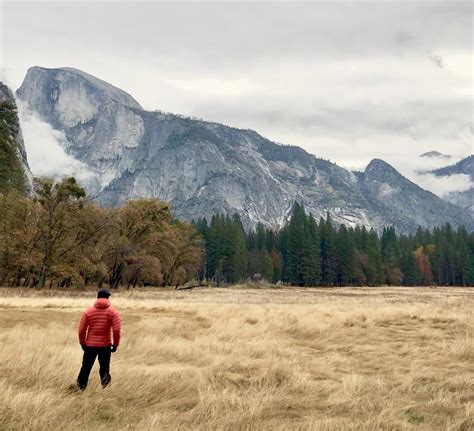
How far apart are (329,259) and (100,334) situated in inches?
4155

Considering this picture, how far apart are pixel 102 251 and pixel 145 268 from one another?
7.09 m

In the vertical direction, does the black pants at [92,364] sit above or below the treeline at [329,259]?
below

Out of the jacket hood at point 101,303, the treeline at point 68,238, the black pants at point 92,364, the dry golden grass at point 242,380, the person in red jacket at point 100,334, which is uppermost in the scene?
the treeline at point 68,238

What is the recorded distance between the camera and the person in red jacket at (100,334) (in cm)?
1033

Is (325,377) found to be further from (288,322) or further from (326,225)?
(326,225)

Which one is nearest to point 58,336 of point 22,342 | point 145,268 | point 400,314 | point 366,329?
point 22,342

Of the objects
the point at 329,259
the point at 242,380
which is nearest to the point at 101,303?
the point at 242,380

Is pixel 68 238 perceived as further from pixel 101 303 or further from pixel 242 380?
pixel 242 380

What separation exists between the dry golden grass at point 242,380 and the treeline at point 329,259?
86.1 metres

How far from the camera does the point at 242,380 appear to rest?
1149 cm

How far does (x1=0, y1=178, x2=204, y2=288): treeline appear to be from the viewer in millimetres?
48469

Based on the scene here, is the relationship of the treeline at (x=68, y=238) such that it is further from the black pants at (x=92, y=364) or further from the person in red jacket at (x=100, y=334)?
the black pants at (x=92, y=364)

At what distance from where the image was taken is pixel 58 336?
16.7 m

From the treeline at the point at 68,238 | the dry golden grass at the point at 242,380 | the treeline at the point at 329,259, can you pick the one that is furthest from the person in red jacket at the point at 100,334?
the treeline at the point at 329,259
